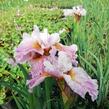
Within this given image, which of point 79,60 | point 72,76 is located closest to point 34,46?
point 72,76

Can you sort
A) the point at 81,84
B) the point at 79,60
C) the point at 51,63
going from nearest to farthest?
the point at 81,84
the point at 51,63
the point at 79,60

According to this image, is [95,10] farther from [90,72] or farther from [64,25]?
[90,72]

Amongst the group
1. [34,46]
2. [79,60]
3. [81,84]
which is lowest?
[79,60]

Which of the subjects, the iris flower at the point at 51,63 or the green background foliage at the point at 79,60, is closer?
the iris flower at the point at 51,63

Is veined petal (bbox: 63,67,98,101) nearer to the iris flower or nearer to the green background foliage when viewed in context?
the iris flower

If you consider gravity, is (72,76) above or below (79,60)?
above

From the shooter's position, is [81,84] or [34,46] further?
[34,46]

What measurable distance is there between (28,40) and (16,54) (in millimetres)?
106

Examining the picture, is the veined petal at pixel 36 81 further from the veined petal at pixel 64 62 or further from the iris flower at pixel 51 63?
the veined petal at pixel 64 62

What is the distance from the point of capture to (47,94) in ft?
6.97

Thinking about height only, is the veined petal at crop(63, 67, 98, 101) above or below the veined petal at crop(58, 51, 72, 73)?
below

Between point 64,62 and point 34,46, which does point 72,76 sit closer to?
point 64,62

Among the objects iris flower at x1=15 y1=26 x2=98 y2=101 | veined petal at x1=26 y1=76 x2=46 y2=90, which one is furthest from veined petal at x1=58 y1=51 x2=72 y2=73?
veined petal at x1=26 y1=76 x2=46 y2=90

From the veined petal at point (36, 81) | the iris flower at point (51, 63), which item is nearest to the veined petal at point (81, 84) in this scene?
the iris flower at point (51, 63)
